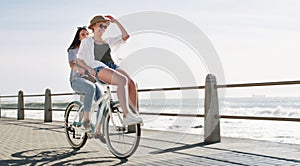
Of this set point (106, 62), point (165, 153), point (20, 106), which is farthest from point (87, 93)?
point (20, 106)

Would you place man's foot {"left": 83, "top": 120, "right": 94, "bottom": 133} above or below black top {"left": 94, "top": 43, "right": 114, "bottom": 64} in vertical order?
below

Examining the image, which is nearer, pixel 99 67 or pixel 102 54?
pixel 99 67

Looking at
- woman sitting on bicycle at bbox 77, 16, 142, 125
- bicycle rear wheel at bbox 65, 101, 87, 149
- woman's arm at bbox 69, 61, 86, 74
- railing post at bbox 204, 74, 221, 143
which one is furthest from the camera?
railing post at bbox 204, 74, 221, 143

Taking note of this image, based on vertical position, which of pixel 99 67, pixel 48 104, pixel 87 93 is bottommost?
pixel 48 104

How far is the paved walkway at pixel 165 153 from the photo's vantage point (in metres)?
5.69

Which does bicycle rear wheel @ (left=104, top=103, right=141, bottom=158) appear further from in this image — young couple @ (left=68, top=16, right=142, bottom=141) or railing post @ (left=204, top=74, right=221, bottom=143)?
railing post @ (left=204, top=74, right=221, bottom=143)

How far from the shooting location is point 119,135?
6.20m

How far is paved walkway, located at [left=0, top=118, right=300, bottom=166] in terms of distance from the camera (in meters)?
5.69

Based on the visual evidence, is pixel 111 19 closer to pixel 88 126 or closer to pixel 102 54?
pixel 102 54

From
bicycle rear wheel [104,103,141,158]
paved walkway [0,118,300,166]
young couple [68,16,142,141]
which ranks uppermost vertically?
young couple [68,16,142,141]

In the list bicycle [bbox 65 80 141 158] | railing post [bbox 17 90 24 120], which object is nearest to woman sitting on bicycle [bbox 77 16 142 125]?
bicycle [bbox 65 80 141 158]

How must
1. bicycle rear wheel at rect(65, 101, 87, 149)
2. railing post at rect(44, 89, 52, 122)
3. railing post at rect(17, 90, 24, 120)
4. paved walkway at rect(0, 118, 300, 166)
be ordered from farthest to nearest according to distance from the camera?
1. railing post at rect(17, 90, 24, 120)
2. railing post at rect(44, 89, 52, 122)
3. bicycle rear wheel at rect(65, 101, 87, 149)
4. paved walkway at rect(0, 118, 300, 166)

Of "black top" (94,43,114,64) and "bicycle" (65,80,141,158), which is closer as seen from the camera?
"bicycle" (65,80,141,158)

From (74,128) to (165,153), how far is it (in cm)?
157
